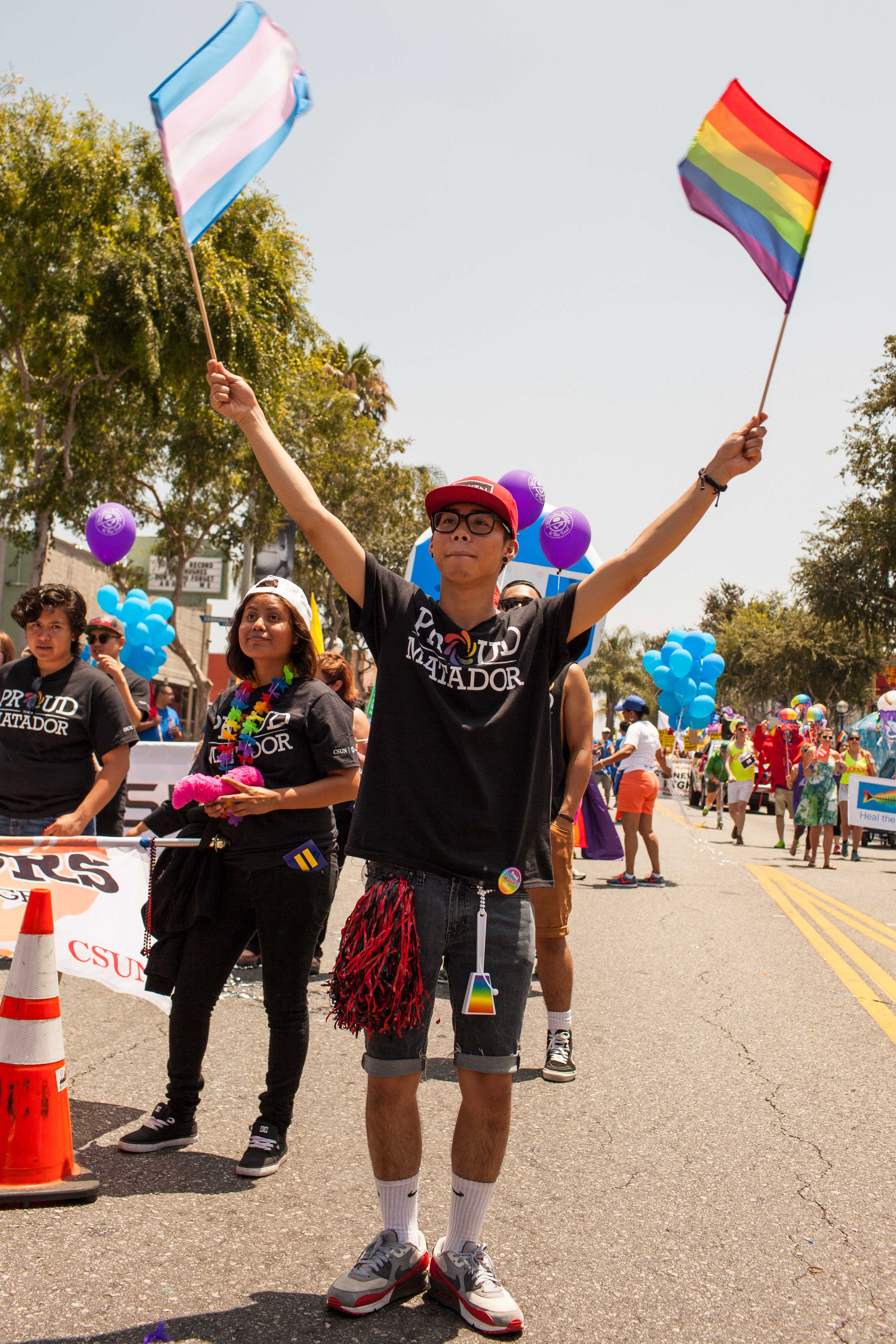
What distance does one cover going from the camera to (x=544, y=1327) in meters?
2.84

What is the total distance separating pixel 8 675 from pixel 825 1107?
3892 mm

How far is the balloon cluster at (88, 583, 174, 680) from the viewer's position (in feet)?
42.3

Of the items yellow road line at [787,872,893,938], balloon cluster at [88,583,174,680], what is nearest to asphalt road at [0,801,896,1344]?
yellow road line at [787,872,893,938]

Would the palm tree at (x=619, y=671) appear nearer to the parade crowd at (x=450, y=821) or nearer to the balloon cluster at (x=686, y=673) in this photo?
the balloon cluster at (x=686, y=673)

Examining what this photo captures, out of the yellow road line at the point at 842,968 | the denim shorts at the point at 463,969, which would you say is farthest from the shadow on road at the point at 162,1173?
the yellow road line at the point at 842,968

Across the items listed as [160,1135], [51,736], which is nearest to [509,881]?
Result: [160,1135]

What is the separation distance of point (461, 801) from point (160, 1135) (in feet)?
6.19

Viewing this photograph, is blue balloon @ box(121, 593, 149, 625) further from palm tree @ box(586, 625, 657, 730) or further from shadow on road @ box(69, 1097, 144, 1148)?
palm tree @ box(586, 625, 657, 730)

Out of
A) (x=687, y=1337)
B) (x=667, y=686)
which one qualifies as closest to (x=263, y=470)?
(x=687, y=1337)

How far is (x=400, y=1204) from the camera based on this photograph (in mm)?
2971

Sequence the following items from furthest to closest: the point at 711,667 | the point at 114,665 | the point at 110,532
Result: the point at 711,667, the point at 110,532, the point at 114,665

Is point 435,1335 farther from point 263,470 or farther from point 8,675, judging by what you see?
point 8,675

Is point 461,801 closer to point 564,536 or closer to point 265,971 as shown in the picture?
point 265,971

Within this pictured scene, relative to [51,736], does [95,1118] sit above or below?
below
